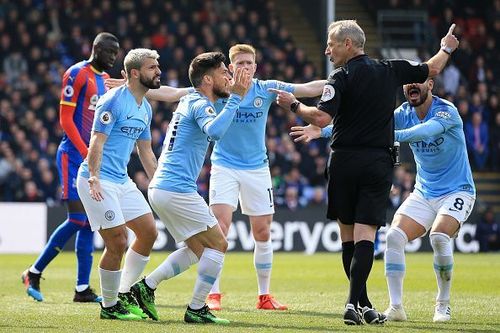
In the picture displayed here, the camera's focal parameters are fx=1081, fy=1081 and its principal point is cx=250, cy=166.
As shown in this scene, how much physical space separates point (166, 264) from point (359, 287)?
5.97 feet

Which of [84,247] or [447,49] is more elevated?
[447,49]

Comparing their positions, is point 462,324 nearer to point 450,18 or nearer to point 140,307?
point 140,307

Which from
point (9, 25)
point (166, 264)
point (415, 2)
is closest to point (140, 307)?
point (166, 264)

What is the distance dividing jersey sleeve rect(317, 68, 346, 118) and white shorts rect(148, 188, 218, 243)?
1347mm

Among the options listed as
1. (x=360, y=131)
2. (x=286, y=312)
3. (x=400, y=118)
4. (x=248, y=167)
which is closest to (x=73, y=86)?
(x=248, y=167)

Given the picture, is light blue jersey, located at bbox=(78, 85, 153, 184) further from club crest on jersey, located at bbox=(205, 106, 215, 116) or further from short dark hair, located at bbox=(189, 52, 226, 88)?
club crest on jersey, located at bbox=(205, 106, 215, 116)

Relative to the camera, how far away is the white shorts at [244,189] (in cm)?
1155

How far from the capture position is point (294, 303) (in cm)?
1180

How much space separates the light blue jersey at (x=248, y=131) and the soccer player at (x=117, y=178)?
179 cm

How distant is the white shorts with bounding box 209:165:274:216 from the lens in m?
11.6

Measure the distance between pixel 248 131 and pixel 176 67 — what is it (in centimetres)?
1662

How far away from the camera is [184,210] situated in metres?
9.31

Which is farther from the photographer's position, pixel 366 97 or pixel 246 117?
pixel 246 117

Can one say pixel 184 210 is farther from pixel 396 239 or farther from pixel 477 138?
pixel 477 138
